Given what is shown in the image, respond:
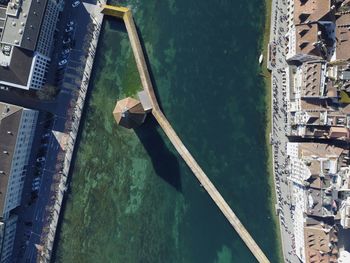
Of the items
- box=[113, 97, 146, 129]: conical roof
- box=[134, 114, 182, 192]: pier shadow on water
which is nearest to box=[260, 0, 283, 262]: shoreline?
box=[134, 114, 182, 192]: pier shadow on water

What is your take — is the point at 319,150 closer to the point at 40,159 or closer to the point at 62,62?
the point at 62,62

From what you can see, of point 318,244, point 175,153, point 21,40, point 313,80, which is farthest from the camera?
point 175,153

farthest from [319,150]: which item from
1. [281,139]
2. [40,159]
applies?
[40,159]

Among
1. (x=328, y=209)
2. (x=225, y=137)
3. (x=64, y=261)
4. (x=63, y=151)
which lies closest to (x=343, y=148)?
(x=328, y=209)

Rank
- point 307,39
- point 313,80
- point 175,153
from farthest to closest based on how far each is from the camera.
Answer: point 175,153, point 307,39, point 313,80

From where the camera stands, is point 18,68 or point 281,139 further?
point 281,139

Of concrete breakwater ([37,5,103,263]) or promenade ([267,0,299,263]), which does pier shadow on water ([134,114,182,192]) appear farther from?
promenade ([267,0,299,263])

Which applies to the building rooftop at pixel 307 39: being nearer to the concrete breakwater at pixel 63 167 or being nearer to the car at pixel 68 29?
the concrete breakwater at pixel 63 167
